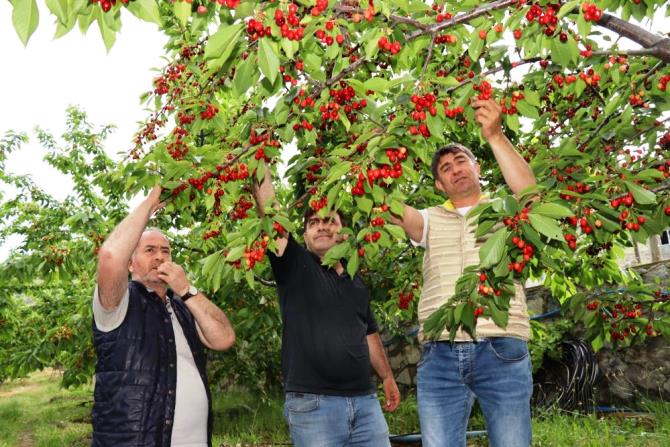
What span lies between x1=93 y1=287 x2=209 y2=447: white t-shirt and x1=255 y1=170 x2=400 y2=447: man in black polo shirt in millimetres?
429

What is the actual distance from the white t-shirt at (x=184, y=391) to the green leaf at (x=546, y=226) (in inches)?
72.2

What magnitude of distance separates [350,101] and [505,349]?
1.34m

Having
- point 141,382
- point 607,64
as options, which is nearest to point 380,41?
point 607,64

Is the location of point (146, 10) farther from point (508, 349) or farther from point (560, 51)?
point (508, 349)

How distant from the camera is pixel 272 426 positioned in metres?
7.98

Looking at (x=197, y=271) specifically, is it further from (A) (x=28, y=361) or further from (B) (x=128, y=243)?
(A) (x=28, y=361)

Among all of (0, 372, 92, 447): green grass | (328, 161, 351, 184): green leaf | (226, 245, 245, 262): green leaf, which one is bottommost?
(0, 372, 92, 447): green grass

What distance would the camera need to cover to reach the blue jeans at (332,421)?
275 centimetres

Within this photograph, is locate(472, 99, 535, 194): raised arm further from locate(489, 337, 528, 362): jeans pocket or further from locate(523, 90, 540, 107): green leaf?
locate(489, 337, 528, 362): jeans pocket

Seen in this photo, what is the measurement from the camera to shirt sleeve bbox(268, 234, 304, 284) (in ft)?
9.89

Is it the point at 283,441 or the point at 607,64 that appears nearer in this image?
the point at 607,64

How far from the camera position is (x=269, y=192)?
2.93m

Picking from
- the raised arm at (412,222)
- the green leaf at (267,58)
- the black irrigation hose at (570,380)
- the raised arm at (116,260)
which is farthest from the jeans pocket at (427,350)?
the black irrigation hose at (570,380)

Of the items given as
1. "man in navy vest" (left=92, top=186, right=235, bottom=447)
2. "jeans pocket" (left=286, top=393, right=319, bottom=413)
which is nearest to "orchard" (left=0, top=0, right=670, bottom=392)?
"man in navy vest" (left=92, top=186, right=235, bottom=447)
